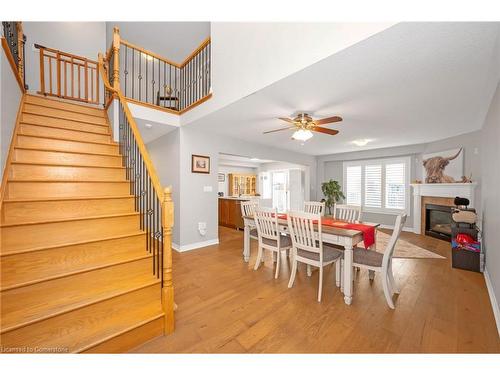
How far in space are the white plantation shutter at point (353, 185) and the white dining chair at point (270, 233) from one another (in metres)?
4.54

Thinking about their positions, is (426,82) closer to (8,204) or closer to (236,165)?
(8,204)

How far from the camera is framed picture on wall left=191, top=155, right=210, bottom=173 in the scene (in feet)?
13.3

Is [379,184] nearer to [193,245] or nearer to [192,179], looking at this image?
[192,179]

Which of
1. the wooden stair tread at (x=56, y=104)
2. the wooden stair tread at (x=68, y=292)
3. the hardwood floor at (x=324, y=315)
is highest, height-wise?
the wooden stair tread at (x=56, y=104)

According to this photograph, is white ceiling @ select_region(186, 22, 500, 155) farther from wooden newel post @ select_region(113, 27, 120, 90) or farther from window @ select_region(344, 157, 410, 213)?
window @ select_region(344, 157, 410, 213)

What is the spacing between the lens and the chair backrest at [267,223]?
288 cm

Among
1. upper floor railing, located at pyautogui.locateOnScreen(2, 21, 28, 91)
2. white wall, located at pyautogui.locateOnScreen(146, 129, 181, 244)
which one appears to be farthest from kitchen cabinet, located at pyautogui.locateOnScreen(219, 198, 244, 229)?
upper floor railing, located at pyautogui.locateOnScreen(2, 21, 28, 91)

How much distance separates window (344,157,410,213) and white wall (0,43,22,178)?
22.9 ft

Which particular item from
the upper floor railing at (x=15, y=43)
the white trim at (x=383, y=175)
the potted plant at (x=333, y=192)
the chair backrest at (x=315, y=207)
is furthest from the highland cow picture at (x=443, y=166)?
the upper floor railing at (x=15, y=43)

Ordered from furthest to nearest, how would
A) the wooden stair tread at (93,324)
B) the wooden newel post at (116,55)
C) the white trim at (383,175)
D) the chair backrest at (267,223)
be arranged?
the white trim at (383,175) → the wooden newel post at (116,55) → the chair backrest at (267,223) → the wooden stair tread at (93,324)

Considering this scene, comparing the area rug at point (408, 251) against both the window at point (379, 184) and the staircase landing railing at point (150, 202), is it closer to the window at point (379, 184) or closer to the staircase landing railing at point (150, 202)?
the window at point (379, 184)

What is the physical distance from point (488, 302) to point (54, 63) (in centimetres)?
810

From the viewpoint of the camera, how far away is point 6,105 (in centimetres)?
209

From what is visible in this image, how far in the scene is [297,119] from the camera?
9.90 ft
